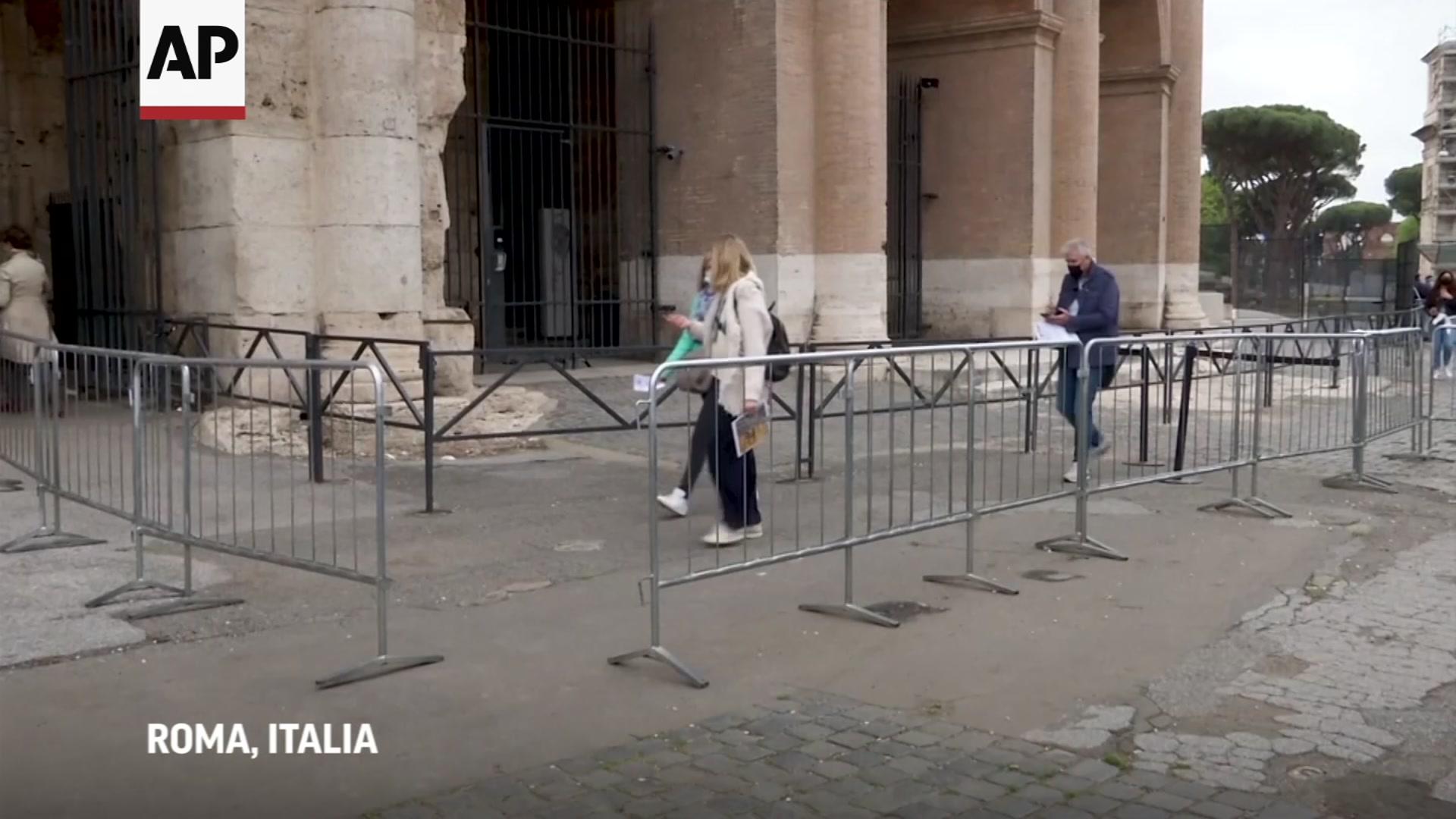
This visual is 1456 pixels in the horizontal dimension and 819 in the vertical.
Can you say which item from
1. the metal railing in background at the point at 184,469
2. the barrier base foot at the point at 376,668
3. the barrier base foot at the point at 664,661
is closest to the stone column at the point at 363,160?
the metal railing in background at the point at 184,469

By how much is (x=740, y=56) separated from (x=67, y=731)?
45.8 ft

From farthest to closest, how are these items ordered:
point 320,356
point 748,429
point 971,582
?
point 320,356
point 971,582
point 748,429

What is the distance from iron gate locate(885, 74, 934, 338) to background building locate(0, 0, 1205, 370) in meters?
0.05

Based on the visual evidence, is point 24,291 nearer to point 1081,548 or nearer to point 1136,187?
point 1081,548

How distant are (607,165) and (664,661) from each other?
14.3 meters

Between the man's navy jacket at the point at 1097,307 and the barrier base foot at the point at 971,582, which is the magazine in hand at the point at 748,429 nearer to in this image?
the barrier base foot at the point at 971,582

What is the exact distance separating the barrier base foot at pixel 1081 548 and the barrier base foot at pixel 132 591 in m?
4.70

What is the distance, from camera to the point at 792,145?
17516 millimetres

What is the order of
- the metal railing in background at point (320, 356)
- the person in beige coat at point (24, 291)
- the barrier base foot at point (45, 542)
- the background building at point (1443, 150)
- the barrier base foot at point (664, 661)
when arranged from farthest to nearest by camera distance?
the background building at point (1443, 150), the person in beige coat at point (24, 291), the metal railing in background at point (320, 356), the barrier base foot at point (45, 542), the barrier base foot at point (664, 661)

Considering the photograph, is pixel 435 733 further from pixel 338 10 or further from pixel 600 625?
pixel 338 10

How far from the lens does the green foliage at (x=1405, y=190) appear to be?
101875 mm

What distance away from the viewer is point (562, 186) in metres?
17.3

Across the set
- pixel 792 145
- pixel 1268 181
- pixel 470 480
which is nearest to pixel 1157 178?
pixel 792 145

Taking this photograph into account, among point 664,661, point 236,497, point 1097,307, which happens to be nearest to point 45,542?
point 236,497
